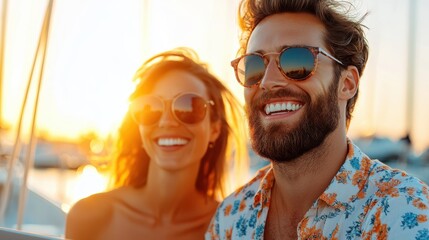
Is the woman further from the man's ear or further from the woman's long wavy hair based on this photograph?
the man's ear

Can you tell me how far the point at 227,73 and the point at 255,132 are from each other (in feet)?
17.0

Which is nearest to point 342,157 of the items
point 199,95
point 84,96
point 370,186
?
point 370,186

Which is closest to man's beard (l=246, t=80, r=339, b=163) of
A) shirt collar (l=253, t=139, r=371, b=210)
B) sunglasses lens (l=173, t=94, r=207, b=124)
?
shirt collar (l=253, t=139, r=371, b=210)

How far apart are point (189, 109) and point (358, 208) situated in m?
1.45

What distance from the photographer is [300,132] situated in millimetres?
2514

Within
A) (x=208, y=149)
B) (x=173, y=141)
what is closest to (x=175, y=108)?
(x=173, y=141)

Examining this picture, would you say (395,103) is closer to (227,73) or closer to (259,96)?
(227,73)

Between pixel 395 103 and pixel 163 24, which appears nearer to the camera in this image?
pixel 163 24

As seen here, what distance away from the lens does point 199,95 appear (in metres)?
3.66

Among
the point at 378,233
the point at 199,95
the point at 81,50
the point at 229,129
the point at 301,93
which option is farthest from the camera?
the point at 81,50

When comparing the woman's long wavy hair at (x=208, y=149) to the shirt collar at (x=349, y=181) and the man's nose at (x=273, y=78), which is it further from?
the shirt collar at (x=349, y=181)

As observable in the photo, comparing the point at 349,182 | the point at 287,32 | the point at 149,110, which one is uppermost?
the point at 287,32

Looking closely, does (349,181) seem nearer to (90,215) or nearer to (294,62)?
(294,62)

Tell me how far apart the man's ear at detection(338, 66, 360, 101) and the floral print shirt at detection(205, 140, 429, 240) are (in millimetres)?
204
